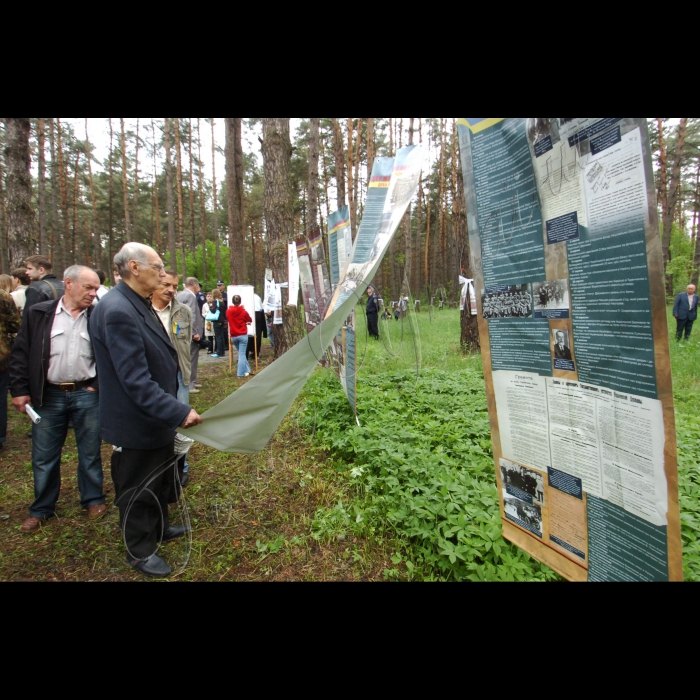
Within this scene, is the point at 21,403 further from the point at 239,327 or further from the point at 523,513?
the point at 239,327

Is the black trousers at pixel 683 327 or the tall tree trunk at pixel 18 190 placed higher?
the tall tree trunk at pixel 18 190

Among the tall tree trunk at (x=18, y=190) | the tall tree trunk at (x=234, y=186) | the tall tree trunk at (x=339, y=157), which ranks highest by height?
the tall tree trunk at (x=339, y=157)

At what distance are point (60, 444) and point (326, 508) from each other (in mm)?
2076

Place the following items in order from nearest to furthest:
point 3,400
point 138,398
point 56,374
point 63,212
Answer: point 138,398
point 56,374
point 3,400
point 63,212

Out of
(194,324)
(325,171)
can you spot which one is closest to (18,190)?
(194,324)

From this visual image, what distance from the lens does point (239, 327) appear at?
26.0 feet

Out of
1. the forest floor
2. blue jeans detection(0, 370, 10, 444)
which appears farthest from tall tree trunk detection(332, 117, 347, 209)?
blue jeans detection(0, 370, 10, 444)

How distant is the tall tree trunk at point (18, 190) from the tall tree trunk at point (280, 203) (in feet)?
12.2

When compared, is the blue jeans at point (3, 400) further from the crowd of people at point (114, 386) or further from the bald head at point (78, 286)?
the bald head at point (78, 286)

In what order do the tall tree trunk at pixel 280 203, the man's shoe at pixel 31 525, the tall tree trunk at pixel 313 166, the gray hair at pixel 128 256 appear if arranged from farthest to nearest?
the tall tree trunk at pixel 313 166
the tall tree trunk at pixel 280 203
the man's shoe at pixel 31 525
the gray hair at pixel 128 256

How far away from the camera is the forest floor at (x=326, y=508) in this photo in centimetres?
244

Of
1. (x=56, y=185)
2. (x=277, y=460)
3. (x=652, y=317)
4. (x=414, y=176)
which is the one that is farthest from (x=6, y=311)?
(x=56, y=185)

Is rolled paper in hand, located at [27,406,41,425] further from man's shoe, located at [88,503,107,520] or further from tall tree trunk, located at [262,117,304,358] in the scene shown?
tall tree trunk, located at [262,117,304,358]

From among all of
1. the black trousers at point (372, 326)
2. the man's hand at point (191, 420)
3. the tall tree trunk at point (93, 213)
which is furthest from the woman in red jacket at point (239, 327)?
the tall tree trunk at point (93, 213)
